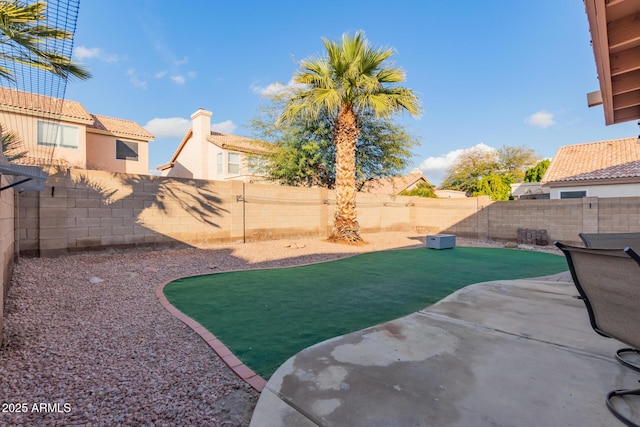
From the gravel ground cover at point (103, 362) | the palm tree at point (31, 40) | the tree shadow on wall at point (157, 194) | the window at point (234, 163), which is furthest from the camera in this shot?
the window at point (234, 163)

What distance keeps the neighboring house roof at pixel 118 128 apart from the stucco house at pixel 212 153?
9.56ft

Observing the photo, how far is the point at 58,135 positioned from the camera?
52.7ft

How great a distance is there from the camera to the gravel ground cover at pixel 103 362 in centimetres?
216

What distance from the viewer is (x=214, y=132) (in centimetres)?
2339

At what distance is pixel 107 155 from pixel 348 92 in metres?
15.7

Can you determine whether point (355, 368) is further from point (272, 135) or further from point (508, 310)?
point (272, 135)

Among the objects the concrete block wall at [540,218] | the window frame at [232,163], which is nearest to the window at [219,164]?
the window frame at [232,163]

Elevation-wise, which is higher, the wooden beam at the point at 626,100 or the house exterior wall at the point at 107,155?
the house exterior wall at the point at 107,155

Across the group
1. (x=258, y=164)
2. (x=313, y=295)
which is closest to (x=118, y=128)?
(x=258, y=164)

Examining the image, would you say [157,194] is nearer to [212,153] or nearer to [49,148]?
[49,148]

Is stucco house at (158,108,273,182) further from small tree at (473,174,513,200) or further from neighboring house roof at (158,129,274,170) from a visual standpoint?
small tree at (473,174,513,200)

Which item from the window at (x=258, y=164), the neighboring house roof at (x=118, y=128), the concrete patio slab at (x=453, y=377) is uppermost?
the neighboring house roof at (x=118, y=128)

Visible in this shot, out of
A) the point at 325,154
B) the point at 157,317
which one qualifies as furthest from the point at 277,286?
the point at 325,154

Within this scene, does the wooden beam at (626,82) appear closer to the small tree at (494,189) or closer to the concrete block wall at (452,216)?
the concrete block wall at (452,216)
